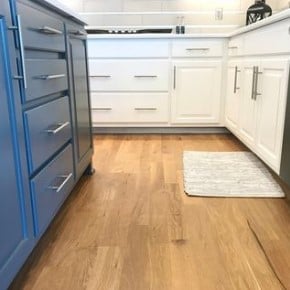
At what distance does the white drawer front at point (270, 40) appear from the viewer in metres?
1.62

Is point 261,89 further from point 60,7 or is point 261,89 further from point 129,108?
point 129,108

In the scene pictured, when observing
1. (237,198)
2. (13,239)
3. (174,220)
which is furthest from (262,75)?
(13,239)

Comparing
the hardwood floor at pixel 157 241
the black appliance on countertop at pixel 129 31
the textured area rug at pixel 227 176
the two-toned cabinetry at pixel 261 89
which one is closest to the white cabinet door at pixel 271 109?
the two-toned cabinetry at pixel 261 89

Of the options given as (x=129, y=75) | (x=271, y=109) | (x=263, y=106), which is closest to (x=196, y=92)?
Result: (x=129, y=75)

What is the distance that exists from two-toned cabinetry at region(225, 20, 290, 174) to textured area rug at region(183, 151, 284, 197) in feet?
0.44

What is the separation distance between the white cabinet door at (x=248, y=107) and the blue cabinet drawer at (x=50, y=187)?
1192 millimetres

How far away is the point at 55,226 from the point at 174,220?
521mm

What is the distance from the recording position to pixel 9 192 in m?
0.93

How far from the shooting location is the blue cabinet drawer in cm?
112

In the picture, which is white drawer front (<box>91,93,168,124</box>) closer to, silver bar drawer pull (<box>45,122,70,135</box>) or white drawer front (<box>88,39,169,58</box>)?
white drawer front (<box>88,39,169,58</box>)

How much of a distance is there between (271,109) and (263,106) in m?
0.14

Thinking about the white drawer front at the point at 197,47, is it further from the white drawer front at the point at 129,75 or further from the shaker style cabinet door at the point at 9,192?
the shaker style cabinet door at the point at 9,192

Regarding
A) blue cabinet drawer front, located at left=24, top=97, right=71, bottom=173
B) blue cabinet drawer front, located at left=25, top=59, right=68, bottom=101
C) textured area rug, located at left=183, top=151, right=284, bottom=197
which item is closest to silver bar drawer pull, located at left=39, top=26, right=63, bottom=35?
blue cabinet drawer front, located at left=25, top=59, right=68, bottom=101

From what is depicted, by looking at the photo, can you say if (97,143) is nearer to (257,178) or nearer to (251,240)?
(257,178)
